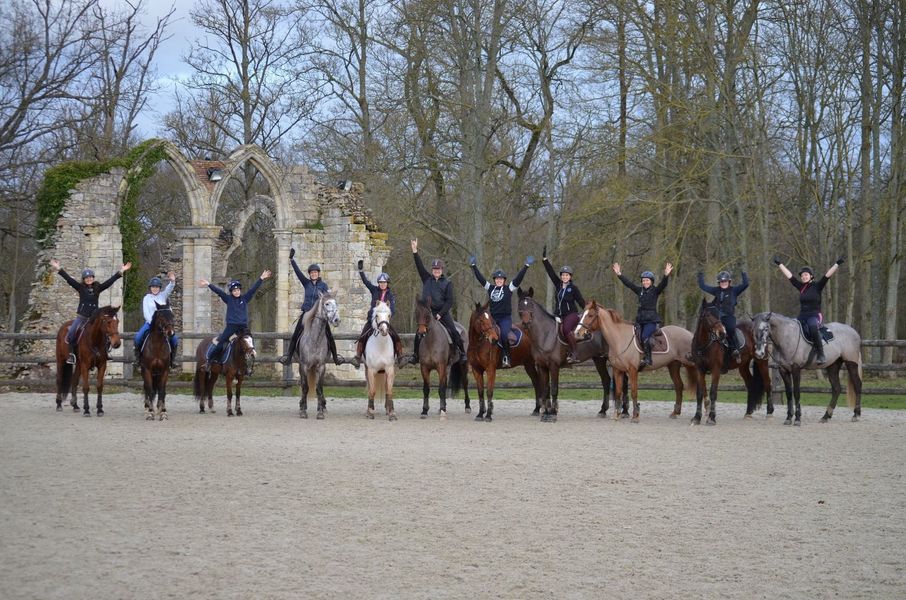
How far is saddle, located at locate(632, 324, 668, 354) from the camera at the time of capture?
1580 centimetres

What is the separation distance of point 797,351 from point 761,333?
63cm

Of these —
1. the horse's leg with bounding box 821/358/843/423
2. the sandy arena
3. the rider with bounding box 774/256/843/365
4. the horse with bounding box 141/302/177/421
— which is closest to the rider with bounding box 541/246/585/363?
the sandy arena

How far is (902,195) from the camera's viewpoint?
2559 centimetres

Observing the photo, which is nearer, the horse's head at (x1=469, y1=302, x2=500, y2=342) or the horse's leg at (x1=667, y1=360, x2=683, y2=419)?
the horse's head at (x1=469, y1=302, x2=500, y2=342)

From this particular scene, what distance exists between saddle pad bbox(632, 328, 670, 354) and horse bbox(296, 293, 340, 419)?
453 centimetres

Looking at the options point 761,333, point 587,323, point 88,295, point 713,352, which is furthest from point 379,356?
point 761,333

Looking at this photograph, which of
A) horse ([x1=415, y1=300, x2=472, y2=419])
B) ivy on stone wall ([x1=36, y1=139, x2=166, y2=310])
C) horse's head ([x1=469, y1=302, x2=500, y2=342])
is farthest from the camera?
ivy on stone wall ([x1=36, y1=139, x2=166, y2=310])

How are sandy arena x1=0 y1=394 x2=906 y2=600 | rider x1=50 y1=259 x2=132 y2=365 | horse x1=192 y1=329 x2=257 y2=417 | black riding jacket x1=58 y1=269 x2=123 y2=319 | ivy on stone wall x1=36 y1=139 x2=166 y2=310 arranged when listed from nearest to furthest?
sandy arena x1=0 y1=394 x2=906 y2=600 → horse x1=192 y1=329 x2=257 y2=417 → rider x1=50 y1=259 x2=132 y2=365 → black riding jacket x1=58 y1=269 x2=123 y2=319 → ivy on stone wall x1=36 y1=139 x2=166 y2=310

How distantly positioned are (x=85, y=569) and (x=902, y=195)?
929 inches

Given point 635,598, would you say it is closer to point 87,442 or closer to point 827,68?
point 87,442

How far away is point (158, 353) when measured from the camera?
15.4 m

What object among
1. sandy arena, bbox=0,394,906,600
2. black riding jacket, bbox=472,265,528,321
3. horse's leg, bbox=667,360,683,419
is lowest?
sandy arena, bbox=0,394,906,600

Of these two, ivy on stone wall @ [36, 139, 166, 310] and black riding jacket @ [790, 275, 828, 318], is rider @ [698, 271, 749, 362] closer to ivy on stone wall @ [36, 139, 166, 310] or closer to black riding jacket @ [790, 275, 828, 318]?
black riding jacket @ [790, 275, 828, 318]

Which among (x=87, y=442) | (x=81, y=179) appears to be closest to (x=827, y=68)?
(x=81, y=179)
